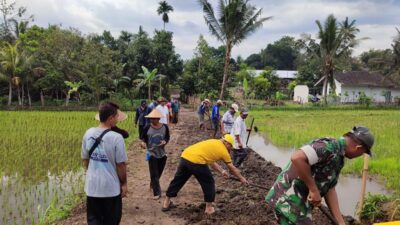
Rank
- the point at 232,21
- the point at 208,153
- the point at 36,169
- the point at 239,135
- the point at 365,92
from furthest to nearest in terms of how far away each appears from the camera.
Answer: the point at 365,92
the point at 232,21
the point at 36,169
the point at 239,135
the point at 208,153

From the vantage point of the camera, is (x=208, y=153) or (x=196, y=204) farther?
(x=196, y=204)

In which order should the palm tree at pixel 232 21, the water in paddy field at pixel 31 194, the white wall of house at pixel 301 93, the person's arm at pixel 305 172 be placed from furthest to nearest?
the white wall of house at pixel 301 93 < the palm tree at pixel 232 21 < the water in paddy field at pixel 31 194 < the person's arm at pixel 305 172

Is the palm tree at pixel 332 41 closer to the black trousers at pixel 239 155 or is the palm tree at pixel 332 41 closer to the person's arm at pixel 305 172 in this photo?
the black trousers at pixel 239 155

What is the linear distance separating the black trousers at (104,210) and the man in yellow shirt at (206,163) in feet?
5.61

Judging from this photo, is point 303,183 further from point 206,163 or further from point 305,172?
point 206,163

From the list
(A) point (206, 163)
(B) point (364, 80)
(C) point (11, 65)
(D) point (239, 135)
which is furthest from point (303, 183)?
(B) point (364, 80)

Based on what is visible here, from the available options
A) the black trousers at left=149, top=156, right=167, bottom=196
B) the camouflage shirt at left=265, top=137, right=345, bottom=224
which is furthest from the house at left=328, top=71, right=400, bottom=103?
the camouflage shirt at left=265, top=137, right=345, bottom=224

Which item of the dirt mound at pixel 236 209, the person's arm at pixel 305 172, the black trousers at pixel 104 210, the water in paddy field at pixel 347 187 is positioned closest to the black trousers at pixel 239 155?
the dirt mound at pixel 236 209

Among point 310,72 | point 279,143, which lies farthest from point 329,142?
point 310,72

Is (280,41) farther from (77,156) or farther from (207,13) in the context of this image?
(77,156)

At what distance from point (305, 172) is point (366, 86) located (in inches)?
1762

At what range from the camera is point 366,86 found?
4359 centimetres

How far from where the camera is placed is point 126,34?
146 feet

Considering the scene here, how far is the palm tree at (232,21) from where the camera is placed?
2156 cm
